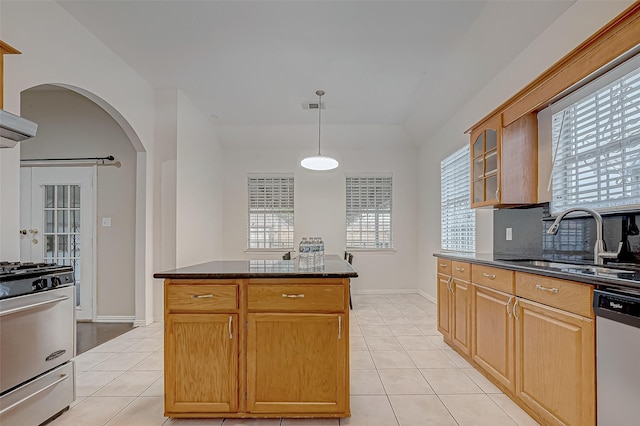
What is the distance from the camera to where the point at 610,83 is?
2.22 meters

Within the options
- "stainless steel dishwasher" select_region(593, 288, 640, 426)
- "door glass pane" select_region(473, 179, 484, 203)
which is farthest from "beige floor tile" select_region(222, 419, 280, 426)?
"door glass pane" select_region(473, 179, 484, 203)

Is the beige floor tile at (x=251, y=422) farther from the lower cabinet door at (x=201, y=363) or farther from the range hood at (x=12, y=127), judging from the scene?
the range hood at (x=12, y=127)

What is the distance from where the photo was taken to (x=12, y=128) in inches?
68.7

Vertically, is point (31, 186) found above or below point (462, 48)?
below

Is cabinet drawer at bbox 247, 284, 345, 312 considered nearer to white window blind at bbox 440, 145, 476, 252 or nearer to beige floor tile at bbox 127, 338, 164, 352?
beige floor tile at bbox 127, 338, 164, 352

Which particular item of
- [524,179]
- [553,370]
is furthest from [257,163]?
[553,370]

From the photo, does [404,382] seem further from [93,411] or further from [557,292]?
[93,411]

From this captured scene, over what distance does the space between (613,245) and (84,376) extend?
3.82 meters

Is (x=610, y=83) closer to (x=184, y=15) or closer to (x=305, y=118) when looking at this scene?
(x=184, y=15)

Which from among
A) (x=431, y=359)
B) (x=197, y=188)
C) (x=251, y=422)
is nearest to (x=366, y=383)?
(x=431, y=359)

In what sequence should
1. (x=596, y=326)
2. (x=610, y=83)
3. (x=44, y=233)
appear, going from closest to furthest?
(x=596, y=326), (x=610, y=83), (x=44, y=233)

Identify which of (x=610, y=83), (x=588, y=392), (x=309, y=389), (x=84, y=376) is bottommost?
(x=84, y=376)

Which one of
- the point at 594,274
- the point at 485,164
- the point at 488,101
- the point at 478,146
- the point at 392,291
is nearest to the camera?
the point at 594,274

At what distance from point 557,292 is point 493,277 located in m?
0.62
